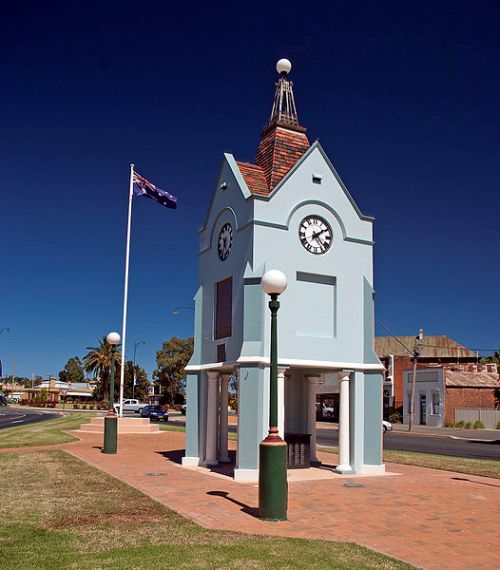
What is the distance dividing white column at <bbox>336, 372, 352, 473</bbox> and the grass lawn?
6.62 meters

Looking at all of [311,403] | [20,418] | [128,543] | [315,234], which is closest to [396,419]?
[20,418]

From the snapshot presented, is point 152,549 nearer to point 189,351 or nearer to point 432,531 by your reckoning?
point 432,531

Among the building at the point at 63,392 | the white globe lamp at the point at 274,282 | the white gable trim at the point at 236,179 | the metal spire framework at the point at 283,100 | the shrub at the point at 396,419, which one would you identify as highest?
the metal spire framework at the point at 283,100

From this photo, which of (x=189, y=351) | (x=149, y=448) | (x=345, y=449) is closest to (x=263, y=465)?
(x=345, y=449)

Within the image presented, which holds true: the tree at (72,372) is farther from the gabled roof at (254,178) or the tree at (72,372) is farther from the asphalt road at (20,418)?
the gabled roof at (254,178)

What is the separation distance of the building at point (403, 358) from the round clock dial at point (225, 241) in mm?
32816

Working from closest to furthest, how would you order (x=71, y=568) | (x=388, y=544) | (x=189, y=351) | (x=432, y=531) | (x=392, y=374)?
(x=71, y=568), (x=388, y=544), (x=432, y=531), (x=392, y=374), (x=189, y=351)

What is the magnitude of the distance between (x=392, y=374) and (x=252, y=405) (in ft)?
173

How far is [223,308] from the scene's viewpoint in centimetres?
1786

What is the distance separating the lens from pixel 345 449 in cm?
1672

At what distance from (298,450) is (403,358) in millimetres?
50396

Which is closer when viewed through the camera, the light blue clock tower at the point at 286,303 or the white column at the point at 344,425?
the light blue clock tower at the point at 286,303

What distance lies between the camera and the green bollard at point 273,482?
9938 mm

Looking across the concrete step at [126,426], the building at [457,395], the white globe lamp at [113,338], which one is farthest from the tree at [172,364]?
the white globe lamp at [113,338]
